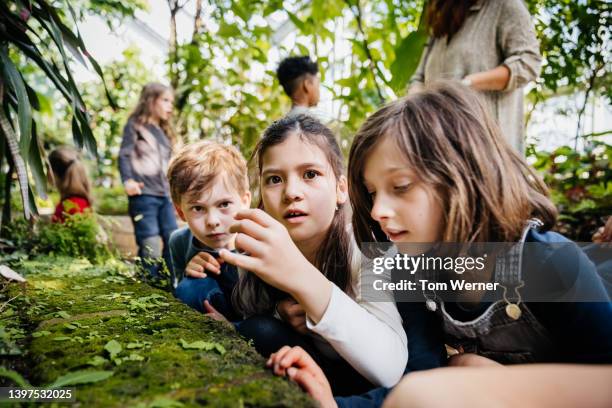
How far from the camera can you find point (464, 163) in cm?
106

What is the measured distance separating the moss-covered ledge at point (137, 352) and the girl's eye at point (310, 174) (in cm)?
56

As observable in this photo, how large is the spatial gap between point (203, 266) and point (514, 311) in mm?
1142

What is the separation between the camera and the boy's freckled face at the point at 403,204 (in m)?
1.03

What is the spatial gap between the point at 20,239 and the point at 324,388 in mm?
2372

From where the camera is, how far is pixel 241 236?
0.86 metres

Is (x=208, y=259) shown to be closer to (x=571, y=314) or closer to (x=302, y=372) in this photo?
(x=302, y=372)

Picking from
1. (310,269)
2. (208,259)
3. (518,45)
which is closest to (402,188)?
(310,269)

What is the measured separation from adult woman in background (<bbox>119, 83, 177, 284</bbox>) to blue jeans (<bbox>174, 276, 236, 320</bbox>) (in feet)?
6.12

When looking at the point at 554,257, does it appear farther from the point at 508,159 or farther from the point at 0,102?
the point at 0,102

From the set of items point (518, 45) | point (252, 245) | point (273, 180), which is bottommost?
point (252, 245)

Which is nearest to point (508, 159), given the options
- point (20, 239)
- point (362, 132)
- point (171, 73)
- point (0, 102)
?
point (362, 132)

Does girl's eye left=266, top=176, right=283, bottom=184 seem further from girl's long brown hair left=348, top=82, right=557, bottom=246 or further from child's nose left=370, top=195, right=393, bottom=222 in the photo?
child's nose left=370, top=195, right=393, bottom=222

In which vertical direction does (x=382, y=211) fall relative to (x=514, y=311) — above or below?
above

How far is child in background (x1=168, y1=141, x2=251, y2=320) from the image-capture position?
5.51 ft
